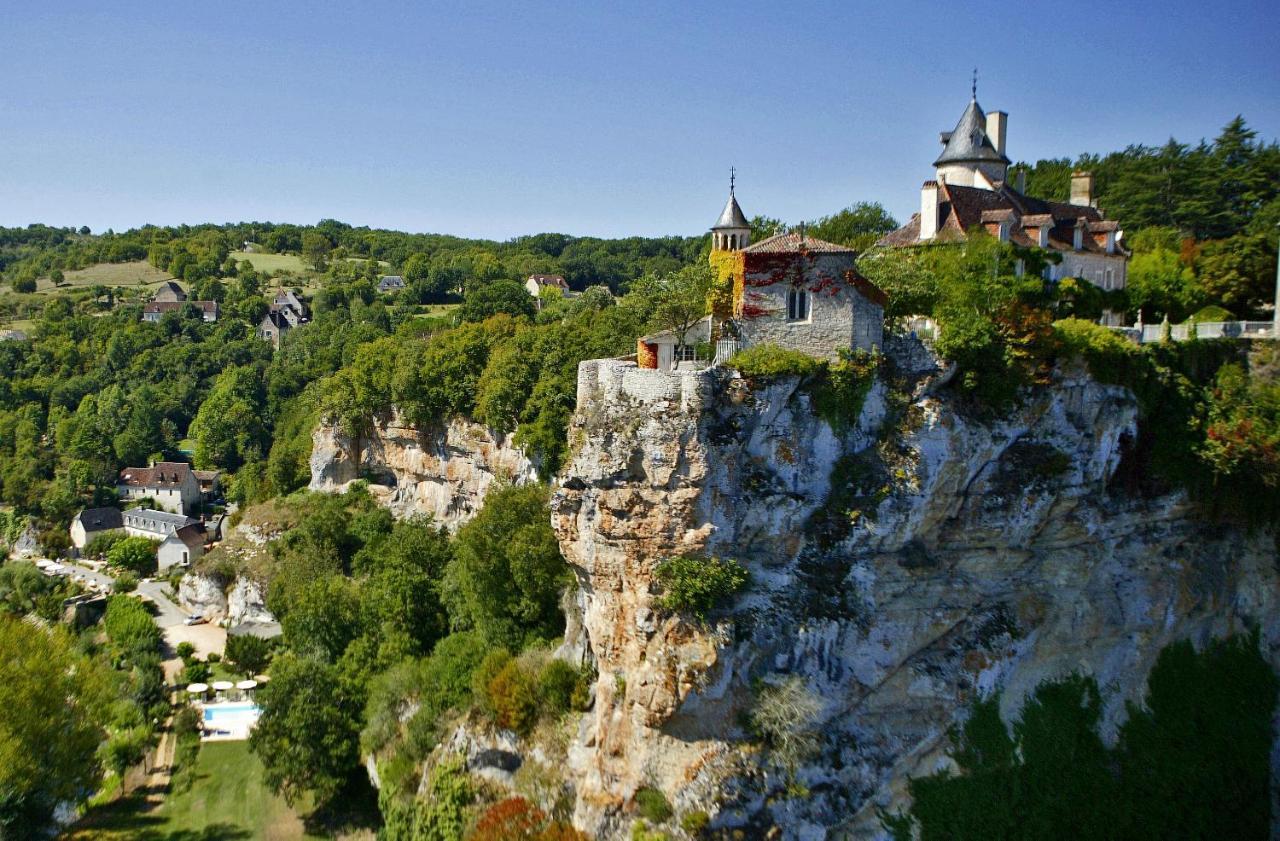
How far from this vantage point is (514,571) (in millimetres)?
27812

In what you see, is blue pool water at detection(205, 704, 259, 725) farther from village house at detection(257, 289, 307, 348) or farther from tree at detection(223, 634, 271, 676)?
village house at detection(257, 289, 307, 348)

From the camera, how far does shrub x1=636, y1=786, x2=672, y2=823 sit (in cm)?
2050

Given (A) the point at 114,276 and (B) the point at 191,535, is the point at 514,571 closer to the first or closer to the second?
(B) the point at 191,535

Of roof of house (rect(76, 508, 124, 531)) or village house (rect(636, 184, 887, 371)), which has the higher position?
village house (rect(636, 184, 887, 371))

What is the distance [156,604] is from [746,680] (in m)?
Result: 38.3

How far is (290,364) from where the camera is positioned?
7450cm

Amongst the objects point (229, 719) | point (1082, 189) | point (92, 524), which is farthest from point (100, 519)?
point (1082, 189)

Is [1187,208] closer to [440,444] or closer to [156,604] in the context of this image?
[440,444]

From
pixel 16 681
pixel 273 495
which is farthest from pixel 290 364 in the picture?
pixel 16 681

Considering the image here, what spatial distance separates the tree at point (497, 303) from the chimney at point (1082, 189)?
3397 centimetres

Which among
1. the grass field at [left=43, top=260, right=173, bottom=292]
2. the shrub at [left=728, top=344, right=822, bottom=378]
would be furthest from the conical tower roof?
the grass field at [left=43, top=260, right=173, bottom=292]

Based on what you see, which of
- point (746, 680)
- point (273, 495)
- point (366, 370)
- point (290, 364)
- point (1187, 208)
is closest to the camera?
point (746, 680)

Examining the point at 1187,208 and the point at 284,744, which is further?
the point at 1187,208

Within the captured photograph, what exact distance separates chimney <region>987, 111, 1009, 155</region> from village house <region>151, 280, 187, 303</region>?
8561 centimetres
